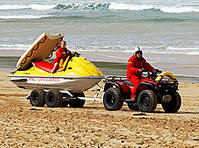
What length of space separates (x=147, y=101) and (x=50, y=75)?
2321 mm

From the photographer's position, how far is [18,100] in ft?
45.7

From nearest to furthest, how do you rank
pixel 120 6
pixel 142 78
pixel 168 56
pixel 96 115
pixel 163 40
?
1. pixel 96 115
2. pixel 142 78
3. pixel 168 56
4. pixel 163 40
5. pixel 120 6

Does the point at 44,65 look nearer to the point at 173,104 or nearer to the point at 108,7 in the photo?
the point at 173,104

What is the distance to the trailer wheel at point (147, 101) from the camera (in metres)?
11.2

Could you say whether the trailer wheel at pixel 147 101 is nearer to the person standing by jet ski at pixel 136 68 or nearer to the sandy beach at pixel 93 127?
the sandy beach at pixel 93 127

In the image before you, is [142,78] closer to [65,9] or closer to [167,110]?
[167,110]

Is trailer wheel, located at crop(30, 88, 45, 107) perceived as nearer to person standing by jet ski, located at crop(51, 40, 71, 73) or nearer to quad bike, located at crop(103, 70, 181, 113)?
person standing by jet ski, located at crop(51, 40, 71, 73)

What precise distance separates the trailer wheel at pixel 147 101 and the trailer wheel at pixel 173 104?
0.59 meters

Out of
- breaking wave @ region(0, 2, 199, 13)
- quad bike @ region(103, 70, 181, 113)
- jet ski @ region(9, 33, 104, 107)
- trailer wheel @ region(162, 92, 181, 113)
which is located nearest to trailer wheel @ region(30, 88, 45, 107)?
jet ski @ region(9, 33, 104, 107)

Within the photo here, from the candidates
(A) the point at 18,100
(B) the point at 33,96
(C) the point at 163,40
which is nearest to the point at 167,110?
(B) the point at 33,96

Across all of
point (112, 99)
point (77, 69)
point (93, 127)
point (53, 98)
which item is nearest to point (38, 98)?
point (53, 98)

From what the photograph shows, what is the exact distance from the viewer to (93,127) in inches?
369

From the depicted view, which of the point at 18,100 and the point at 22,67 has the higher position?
the point at 22,67

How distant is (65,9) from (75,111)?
260ft
